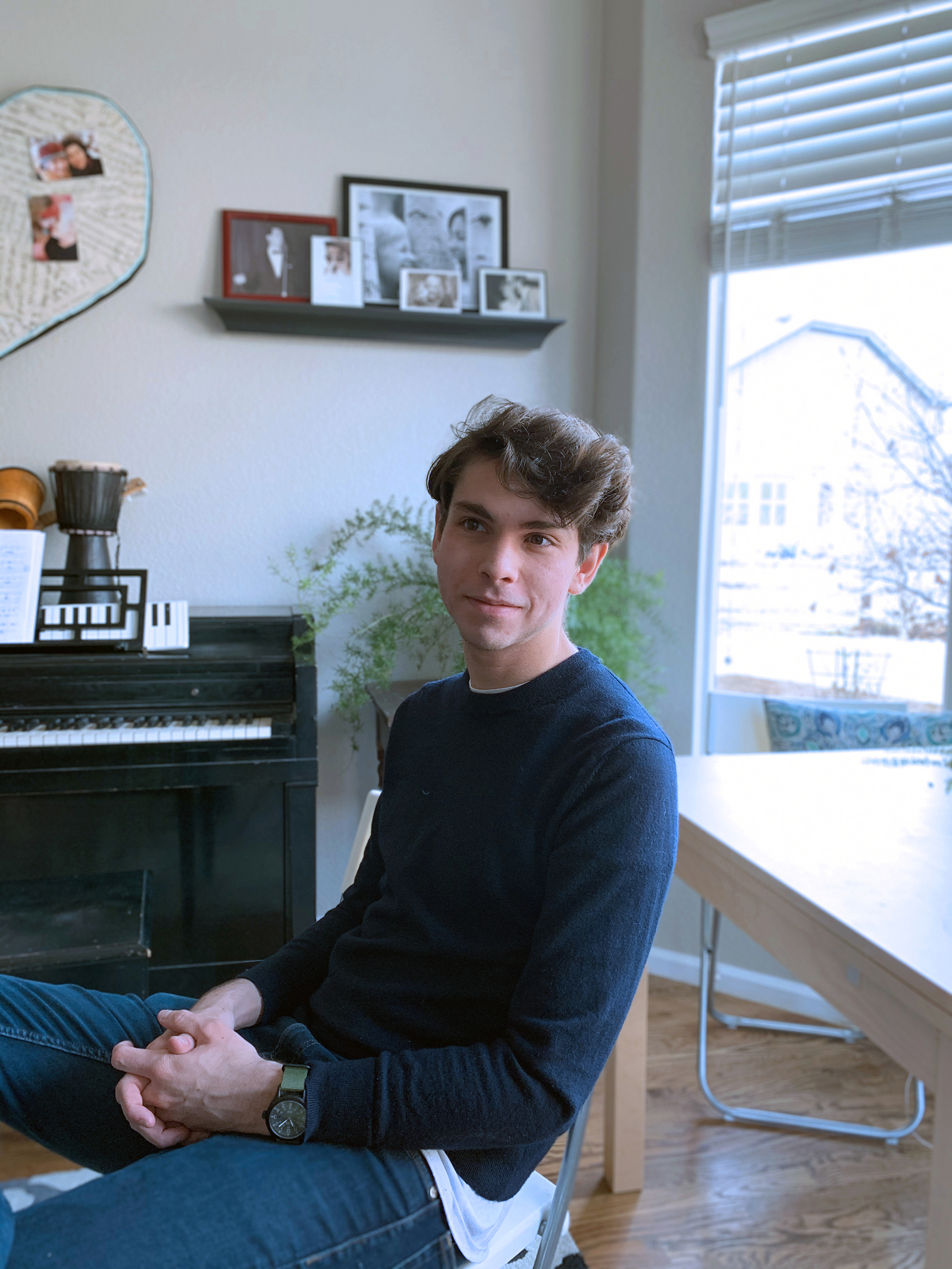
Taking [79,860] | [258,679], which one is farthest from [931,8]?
[79,860]

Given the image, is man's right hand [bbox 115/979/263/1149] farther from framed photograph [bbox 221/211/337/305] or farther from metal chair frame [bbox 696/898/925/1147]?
framed photograph [bbox 221/211/337/305]

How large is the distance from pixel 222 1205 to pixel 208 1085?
0.36 feet

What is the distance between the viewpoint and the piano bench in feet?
5.31

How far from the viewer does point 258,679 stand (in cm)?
225

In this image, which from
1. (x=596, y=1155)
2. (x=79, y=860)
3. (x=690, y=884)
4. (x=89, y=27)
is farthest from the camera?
(x=89, y=27)

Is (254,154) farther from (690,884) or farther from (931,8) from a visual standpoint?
(690,884)

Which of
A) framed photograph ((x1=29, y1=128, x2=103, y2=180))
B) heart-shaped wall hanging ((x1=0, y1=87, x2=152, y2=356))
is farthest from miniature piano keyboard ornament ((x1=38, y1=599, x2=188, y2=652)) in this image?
framed photograph ((x1=29, y1=128, x2=103, y2=180))

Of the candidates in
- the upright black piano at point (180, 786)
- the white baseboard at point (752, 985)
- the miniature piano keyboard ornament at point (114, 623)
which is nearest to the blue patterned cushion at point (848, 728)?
the white baseboard at point (752, 985)

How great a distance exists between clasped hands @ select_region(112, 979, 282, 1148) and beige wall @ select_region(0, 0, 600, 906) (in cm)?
186

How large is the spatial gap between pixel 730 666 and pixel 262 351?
1676 mm

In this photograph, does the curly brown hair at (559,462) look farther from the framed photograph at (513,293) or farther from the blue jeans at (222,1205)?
the framed photograph at (513,293)

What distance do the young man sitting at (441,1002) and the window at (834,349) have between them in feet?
5.62

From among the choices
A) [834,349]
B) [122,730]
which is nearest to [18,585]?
[122,730]

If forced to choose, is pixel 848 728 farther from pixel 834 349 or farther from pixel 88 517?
pixel 88 517
